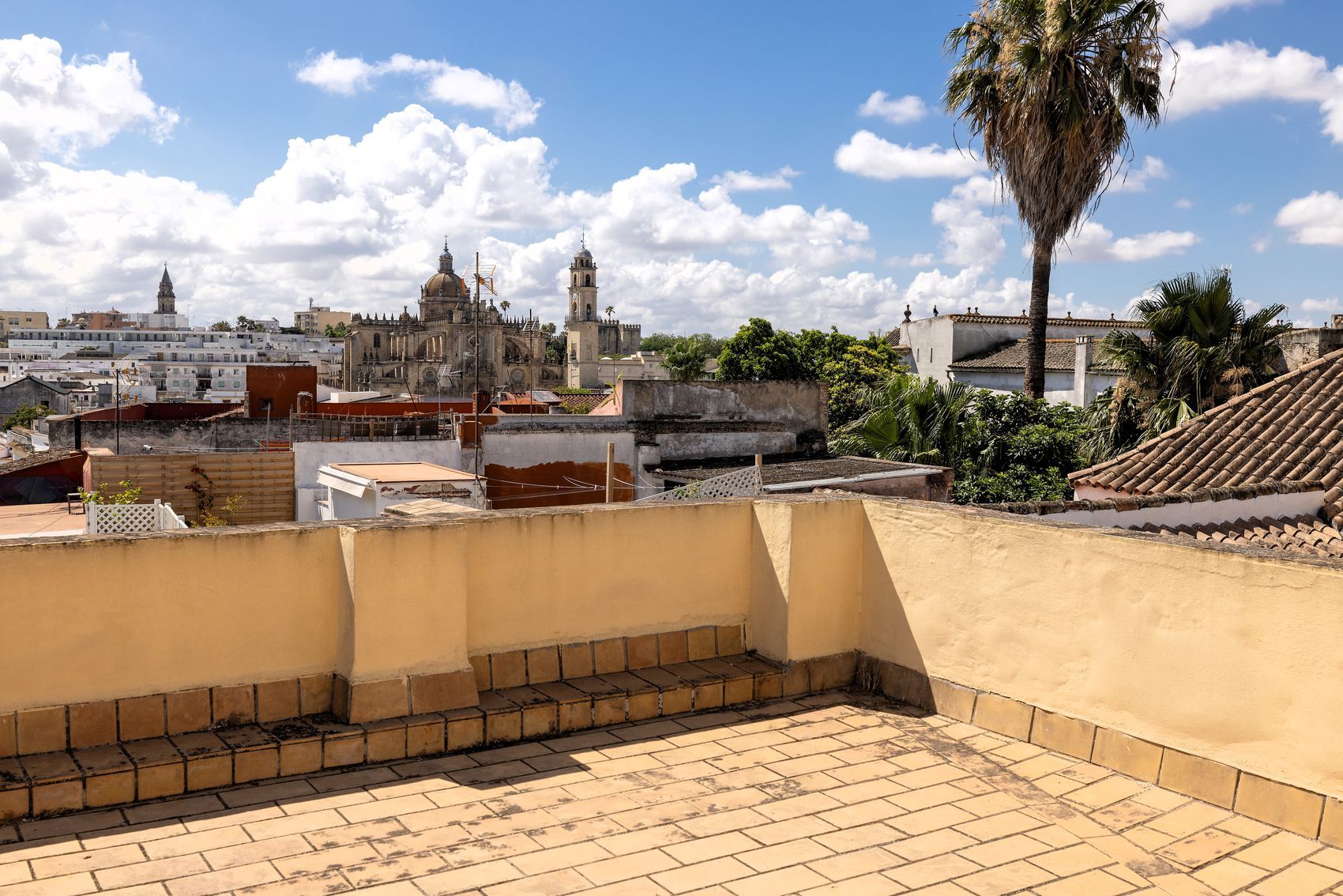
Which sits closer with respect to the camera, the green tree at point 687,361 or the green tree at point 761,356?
the green tree at point 761,356

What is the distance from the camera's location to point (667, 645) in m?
5.45

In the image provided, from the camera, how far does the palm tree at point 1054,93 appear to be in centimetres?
1605

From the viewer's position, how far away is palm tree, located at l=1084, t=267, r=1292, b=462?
13523 millimetres

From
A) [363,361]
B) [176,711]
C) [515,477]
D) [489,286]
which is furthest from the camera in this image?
[363,361]

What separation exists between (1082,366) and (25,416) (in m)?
51.8

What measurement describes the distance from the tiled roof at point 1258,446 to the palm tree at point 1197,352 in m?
2.25

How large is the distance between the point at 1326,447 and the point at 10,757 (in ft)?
34.2

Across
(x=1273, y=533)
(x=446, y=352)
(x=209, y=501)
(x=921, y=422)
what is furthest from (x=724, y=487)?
(x=446, y=352)

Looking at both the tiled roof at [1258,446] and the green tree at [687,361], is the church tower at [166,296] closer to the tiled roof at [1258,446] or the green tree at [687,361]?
the green tree at [687,361]

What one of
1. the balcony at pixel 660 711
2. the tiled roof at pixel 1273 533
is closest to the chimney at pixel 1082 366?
the tiled roof at pixel 1273 533

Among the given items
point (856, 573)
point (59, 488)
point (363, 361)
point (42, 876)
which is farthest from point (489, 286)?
point (363, 361)

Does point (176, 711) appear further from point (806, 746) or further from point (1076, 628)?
point (1076, 628)

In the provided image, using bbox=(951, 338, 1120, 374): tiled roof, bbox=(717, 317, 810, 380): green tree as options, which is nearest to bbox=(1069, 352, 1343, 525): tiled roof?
bbox=(951, 338, 1120, 374): tiled roof

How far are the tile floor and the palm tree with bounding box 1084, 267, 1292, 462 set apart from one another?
10643 millimetres
